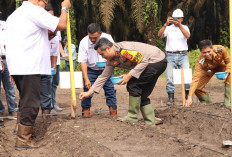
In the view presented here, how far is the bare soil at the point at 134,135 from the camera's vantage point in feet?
14.6

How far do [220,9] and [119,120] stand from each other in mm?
16489

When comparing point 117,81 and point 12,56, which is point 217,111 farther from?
point 12,56

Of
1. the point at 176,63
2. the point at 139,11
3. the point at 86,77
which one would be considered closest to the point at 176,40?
the point at 176,63

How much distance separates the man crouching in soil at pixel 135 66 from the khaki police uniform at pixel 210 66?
1267 mm

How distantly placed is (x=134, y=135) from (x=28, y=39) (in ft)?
5.59

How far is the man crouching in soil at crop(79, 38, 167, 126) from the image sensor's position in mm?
5383

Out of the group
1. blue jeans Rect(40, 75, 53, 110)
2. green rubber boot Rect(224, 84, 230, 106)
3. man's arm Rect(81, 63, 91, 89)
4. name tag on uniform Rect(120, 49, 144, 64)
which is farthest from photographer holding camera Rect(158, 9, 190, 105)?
name tag on uniform Rect(120, 49, 144, 64)

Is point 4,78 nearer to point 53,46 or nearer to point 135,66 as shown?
point 53,46

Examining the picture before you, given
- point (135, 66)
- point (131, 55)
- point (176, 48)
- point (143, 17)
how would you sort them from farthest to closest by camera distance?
point (143, 17), point (176, 48), point (135, 66), point (131, 55)

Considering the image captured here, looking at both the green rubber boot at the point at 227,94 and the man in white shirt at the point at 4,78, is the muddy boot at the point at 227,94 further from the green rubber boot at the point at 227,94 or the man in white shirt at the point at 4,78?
the man in white shirt at the point at 4,78

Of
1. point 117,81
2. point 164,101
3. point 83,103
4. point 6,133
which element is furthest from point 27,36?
point 164,101

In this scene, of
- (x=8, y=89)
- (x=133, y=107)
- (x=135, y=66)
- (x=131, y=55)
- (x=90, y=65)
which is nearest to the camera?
(x=131, y=55)

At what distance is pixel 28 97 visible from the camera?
191 inches

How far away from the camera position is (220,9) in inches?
828
